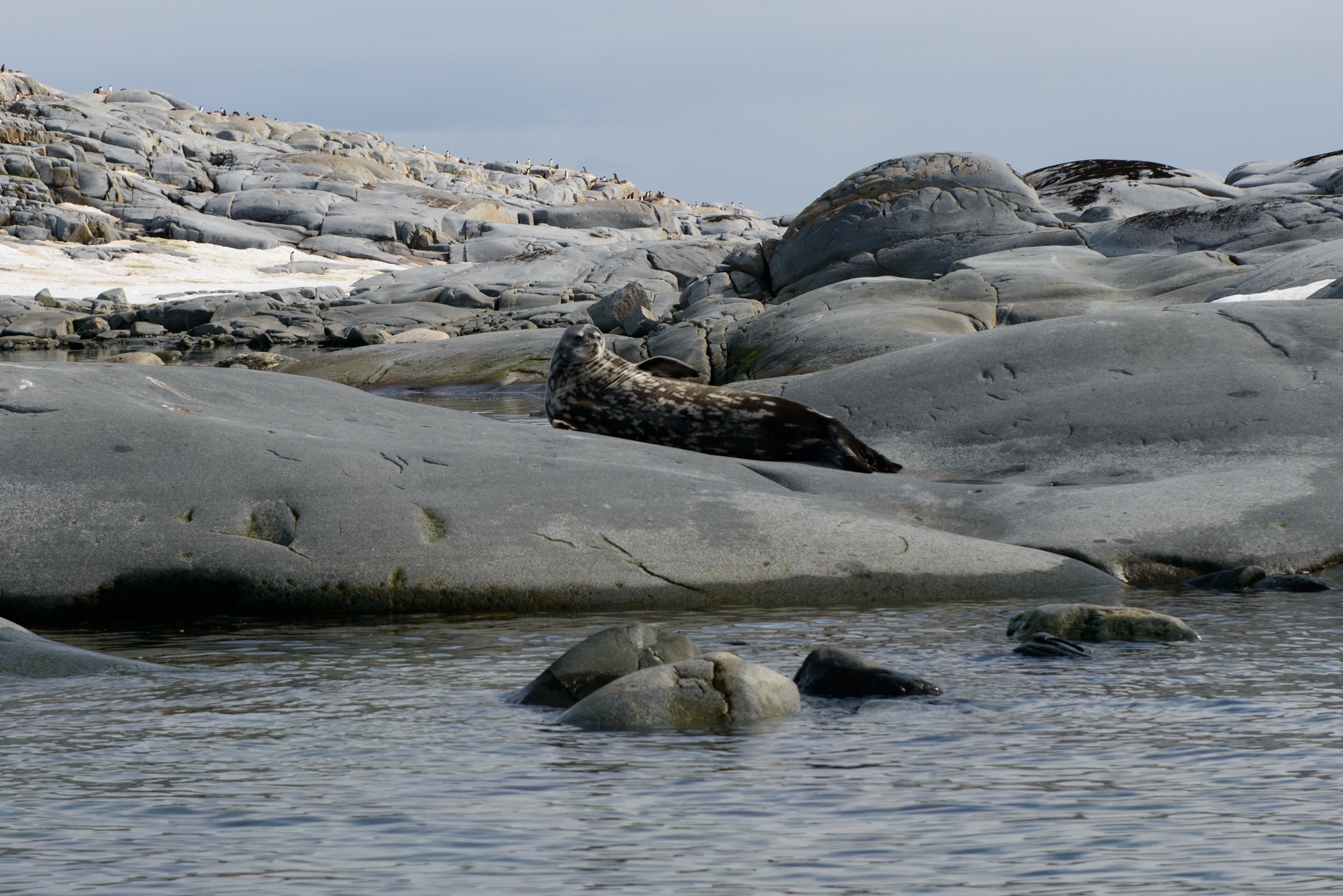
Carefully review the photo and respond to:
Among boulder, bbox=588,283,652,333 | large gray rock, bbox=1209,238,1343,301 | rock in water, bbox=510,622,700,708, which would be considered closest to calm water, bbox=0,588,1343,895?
rock in water, bbox=510,622,700,708

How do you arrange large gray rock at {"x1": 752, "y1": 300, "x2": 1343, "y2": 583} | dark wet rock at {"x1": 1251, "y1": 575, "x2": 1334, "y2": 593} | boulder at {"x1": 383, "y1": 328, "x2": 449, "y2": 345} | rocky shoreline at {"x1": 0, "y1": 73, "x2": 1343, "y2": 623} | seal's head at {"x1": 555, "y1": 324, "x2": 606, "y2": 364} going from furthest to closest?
boulder at {"x1": 383, "y1": 328, "x2": 449, "y2": 345} → seal's head at {"x1": 555, "y1": 324, "x2": 606, "y2": 364} → large gray rock at {"x1": 752, "y1": 300, "x2": 1343, "y2": 583} → dark wet rock at {"x1": 1251, "y1": 575, "x2": 1334, "y2": 593} → rocky shoreline at {"x1": 0, "y1": 73, "x2": 1343, "y2": 623}

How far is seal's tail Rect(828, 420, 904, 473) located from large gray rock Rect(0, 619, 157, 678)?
16.5ft

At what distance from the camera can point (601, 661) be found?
4629 millimetres

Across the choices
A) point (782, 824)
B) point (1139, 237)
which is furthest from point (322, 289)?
point (782, 824)

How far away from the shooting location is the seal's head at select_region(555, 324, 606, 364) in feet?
36.0

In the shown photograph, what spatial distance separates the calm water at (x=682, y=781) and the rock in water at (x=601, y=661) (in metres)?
0.10

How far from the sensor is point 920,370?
10750 millimetres

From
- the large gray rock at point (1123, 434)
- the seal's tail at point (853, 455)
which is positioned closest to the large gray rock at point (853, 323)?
the large gray rock at point (1123, 434)

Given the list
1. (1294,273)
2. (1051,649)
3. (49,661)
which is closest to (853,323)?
(1294,273)

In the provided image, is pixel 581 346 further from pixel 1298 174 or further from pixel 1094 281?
pixel 1298 174

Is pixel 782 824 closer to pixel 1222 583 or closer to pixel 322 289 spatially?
pixel 1222 583

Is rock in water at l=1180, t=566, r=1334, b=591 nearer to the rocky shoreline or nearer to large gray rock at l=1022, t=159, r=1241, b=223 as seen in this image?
the rocky shoreline

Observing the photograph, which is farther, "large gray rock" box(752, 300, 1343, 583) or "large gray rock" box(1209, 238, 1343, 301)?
"large gray rock" box(1209, 238, 1343, 301)

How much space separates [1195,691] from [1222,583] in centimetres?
230
